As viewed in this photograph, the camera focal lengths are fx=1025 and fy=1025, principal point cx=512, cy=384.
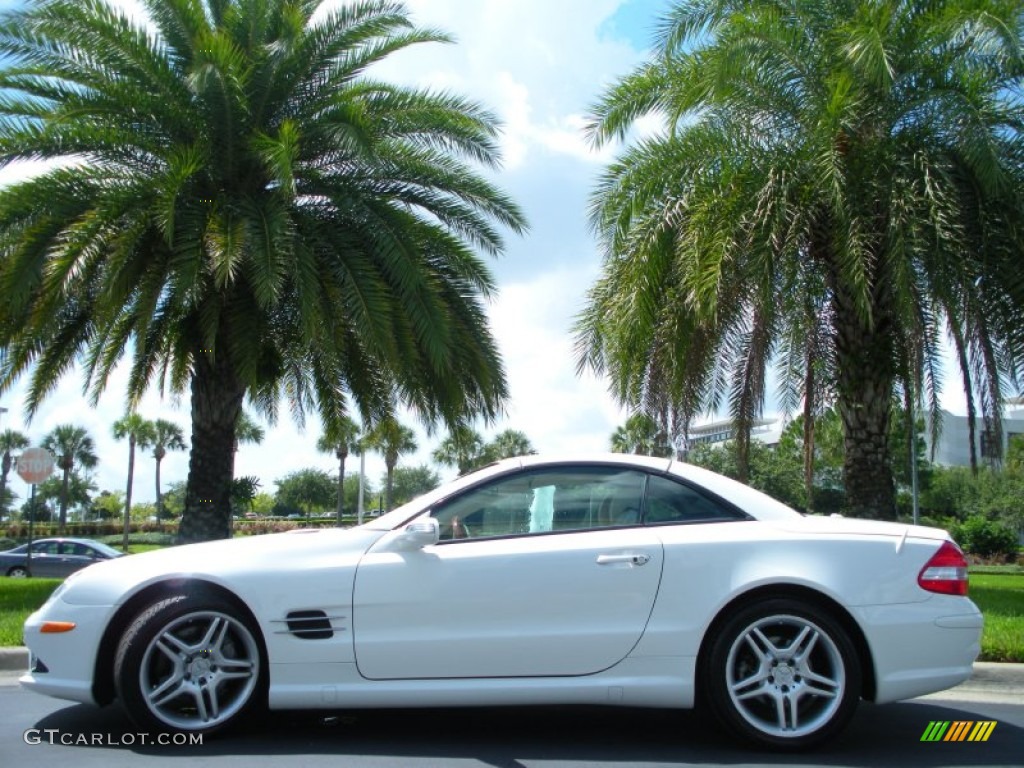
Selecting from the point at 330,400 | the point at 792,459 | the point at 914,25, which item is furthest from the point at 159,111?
the point at 792,459

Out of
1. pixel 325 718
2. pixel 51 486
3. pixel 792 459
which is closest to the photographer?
pixel 325 718

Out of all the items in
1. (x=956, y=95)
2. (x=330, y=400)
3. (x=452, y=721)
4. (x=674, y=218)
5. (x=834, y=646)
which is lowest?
(x=452, y=721)

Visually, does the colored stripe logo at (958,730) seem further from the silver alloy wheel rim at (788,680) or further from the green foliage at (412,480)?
the green foliage at (412,480)

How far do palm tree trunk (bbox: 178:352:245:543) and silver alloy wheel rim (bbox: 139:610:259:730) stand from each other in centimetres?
850

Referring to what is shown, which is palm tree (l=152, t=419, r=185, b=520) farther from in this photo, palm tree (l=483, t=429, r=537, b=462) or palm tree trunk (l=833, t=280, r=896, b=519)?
palm tree trunk (l=833, t=280, r=896, b=519)

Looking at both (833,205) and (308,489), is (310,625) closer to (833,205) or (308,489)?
(833,205)

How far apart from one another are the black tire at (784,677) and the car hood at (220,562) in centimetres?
A: 181

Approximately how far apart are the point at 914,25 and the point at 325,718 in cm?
1004

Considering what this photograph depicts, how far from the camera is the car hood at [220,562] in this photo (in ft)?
16.4

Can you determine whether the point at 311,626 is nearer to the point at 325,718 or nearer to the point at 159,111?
the point at 325,718

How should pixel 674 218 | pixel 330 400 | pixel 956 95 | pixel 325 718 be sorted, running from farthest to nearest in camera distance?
pixel 330 400 < pixel 674 218 < pixel 956 95 < pixel 325 718

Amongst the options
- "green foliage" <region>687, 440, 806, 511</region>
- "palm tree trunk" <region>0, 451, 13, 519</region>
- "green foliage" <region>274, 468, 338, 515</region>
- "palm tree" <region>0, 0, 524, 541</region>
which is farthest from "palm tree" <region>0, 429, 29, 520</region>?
"palm tree" <region>0, 0, 524, 541</region>

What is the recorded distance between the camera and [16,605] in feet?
36.2

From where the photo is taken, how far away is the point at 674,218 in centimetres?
1216
